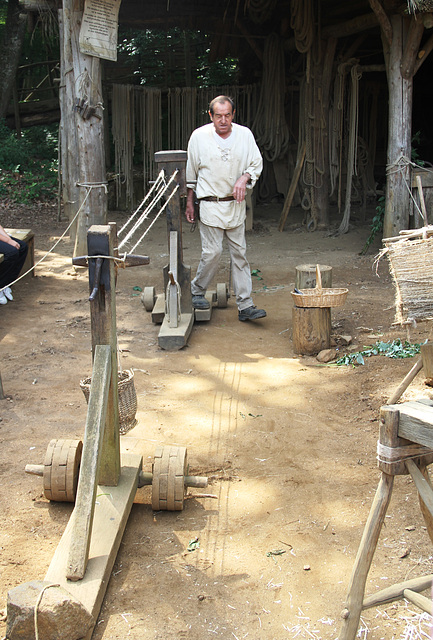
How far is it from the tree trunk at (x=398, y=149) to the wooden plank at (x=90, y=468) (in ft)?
19.4

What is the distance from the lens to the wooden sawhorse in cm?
184

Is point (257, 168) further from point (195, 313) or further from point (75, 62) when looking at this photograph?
point (75, 62)

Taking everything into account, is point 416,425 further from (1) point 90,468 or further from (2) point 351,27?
(2) point 351,27

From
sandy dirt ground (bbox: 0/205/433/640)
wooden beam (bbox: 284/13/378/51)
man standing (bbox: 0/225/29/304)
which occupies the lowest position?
sandy dirt ground (bbox: 0/205/433/640)

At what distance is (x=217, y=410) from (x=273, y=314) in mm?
2257

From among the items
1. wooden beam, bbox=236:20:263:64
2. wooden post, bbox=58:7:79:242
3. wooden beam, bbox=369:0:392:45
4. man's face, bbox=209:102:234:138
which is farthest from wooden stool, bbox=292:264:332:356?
wooden beam, bbox=236:20:263:64

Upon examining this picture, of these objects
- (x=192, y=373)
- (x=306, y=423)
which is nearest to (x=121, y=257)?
(x=306, y=423)

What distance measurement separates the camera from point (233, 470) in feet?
11.4

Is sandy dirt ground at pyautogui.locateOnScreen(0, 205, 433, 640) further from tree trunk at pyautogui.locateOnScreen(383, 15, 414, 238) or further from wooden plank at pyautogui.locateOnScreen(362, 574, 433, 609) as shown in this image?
tree trunk at pyautogui.locateOnScreen(383, 15, 414, 238)

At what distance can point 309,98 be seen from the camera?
9883mm

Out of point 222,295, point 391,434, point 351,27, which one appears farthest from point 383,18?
point 391,434

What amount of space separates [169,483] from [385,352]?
8.28 ft

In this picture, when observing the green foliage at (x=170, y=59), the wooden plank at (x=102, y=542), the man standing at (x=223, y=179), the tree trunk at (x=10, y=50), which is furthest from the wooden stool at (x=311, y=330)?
the green foliage at (x=170, y=59)

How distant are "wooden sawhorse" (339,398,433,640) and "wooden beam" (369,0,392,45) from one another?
21.9 ft
